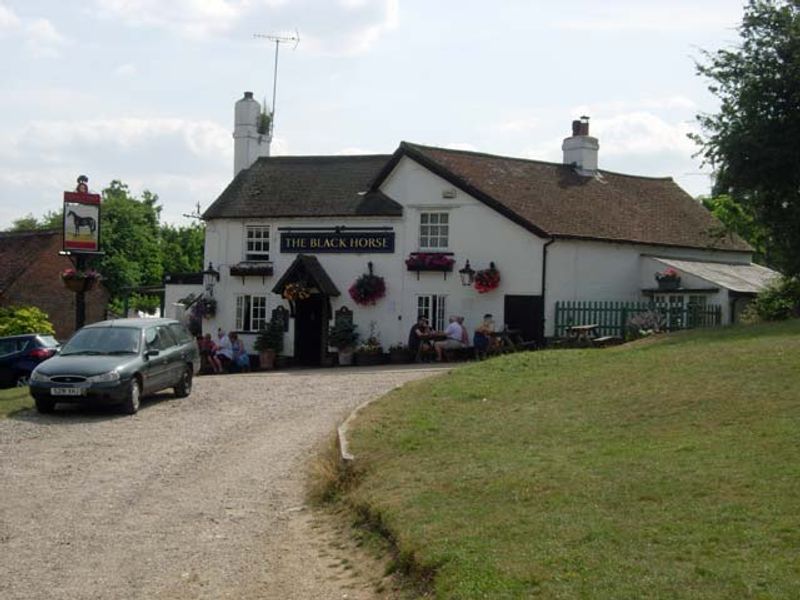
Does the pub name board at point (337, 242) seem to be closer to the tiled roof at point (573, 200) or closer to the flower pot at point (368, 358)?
the tiled roof at point (573, 200)

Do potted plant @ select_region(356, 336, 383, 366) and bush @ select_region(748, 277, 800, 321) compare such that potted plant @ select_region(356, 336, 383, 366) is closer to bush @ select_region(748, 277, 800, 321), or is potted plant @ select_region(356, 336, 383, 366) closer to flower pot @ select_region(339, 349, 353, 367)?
flower pot @ select_region(339, 349, 353, 367)

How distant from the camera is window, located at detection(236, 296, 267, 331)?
115 ft

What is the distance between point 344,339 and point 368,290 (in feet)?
5.26

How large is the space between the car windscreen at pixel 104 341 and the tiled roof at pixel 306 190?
1342 centimetres

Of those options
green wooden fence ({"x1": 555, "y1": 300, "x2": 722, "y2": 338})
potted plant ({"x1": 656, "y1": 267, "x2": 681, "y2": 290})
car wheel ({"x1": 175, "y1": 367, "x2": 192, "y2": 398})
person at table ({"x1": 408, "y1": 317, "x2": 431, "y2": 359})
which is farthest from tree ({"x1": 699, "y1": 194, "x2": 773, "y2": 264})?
car wheel ({"x1": 175, "y1": 367, "x2": 192, "y2": 398})

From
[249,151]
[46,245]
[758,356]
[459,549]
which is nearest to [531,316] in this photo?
[249,151]

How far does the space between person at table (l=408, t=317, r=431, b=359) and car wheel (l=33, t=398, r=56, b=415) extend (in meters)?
12.9

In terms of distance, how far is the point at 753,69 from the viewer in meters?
29.2

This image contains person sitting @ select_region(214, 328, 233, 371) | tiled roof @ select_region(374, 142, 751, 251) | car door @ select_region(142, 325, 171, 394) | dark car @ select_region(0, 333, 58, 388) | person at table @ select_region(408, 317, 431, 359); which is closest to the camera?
car door @ select_region(142, 325, 171, 394)

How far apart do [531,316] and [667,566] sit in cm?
2341

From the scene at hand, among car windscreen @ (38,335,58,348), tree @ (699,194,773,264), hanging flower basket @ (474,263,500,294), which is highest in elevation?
tree @ (699,194,773,264)

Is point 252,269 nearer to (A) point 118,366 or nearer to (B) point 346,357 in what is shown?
(B) point 346,357

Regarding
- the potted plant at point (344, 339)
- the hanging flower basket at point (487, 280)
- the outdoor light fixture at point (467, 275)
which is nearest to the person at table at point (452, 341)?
the hanging flower basket at point (487, 280)

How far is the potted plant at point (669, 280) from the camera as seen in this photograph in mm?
32531
